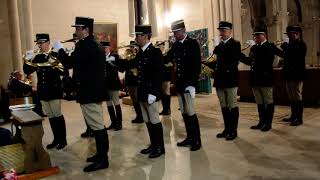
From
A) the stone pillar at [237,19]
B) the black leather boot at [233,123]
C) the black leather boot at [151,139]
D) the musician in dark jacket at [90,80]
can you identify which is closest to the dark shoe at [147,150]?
the black leather boot at [151,139]

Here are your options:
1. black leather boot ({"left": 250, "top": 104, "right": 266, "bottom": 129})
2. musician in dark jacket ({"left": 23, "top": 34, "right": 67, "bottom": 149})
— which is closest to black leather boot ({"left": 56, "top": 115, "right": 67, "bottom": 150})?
musician in dark jacket ({"left": 23, "top": 34, "right": 67, "bottom": 149})

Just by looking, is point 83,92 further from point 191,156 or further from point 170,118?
point 170,118

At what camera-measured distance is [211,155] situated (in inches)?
183

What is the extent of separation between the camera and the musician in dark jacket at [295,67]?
6.20 metres

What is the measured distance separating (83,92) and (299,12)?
993cm

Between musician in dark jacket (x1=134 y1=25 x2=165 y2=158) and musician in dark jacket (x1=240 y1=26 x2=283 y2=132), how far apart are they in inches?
68.8

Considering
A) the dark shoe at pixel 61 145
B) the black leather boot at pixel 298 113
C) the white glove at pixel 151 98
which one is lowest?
the dark shoe at pixel 61 145

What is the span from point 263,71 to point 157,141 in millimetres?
2156

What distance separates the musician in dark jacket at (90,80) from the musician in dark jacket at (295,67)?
11.1ft

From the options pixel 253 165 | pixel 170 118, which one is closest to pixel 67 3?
pixel 170 118

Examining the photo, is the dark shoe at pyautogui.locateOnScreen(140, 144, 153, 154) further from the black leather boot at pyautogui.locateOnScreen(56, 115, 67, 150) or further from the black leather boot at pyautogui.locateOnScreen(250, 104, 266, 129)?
the black leather boot at pyautogui.locateOnScreen(250, 104, 266, 129)

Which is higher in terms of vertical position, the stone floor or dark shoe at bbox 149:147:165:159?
dark shoe at bbox 149:147:165:159

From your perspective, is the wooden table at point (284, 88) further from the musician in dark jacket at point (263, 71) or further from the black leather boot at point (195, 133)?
the black leather boot at point (195, 133)

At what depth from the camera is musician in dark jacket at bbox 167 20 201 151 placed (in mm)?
4816
